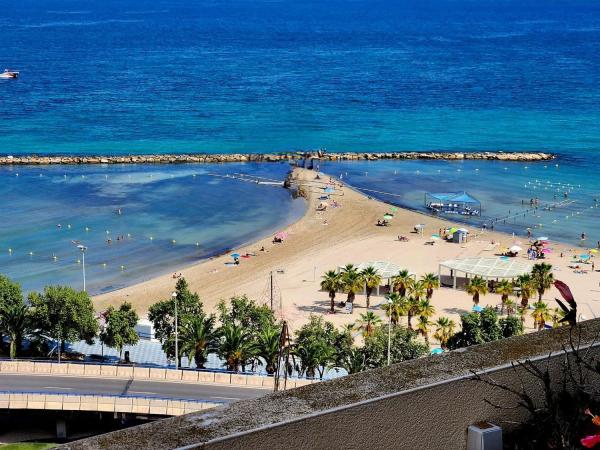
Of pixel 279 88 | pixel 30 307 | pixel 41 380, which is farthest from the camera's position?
pixel 279 88

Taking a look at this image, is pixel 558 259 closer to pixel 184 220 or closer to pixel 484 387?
pixel 184 220

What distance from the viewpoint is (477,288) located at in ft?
167

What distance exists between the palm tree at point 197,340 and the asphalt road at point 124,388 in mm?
3816

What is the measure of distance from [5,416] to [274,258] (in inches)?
1165

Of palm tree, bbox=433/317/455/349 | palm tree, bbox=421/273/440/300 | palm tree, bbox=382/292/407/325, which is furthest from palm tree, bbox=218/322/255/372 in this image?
palm tree, bbox=421/273/440/300

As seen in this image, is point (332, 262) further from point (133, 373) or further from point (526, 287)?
point (133, 373)

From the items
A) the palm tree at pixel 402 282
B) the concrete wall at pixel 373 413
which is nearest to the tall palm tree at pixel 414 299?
the palm tree at pixel 402 282

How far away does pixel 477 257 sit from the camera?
59312 mm

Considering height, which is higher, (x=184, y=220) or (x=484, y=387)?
(x=484, y=387)

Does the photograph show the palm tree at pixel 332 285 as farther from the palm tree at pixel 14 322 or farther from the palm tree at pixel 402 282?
the palm tree at pixel 14 322

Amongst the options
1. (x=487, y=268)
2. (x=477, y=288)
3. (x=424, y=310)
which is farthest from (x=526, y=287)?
(x=424, y=310)

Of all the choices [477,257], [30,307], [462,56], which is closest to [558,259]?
[477,257]

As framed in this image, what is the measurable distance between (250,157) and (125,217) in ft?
84.3

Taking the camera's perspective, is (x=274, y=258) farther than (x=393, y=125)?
No
